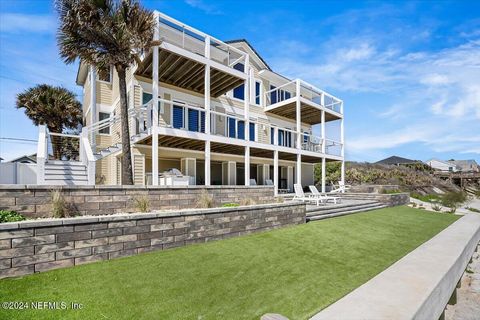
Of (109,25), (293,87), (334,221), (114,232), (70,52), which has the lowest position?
(334,221)

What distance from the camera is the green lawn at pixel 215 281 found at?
369 centimetres

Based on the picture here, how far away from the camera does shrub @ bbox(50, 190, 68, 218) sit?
221 inches

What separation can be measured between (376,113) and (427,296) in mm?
26213

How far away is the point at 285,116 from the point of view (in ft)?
74.1

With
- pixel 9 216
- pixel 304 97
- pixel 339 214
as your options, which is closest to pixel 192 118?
pixel 339 214

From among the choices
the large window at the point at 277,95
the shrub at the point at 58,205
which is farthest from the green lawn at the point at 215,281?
the large window at the point at 277,95

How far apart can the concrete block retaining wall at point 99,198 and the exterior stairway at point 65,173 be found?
2.14 meters

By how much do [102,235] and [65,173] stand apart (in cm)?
450

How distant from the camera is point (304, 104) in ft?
64.7

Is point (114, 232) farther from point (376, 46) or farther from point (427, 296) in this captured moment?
point (376, 46)

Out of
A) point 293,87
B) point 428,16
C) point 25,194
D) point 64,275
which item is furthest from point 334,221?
point 293,87

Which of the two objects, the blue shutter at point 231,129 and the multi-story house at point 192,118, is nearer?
the multi-story house at point 192,118

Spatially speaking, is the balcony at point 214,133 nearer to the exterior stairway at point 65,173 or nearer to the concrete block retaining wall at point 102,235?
the exterior stairway at point 65,173

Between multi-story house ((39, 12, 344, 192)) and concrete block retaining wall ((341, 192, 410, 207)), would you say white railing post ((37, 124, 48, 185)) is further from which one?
concrete block retaining wall ((341, 192, 410, 207))
